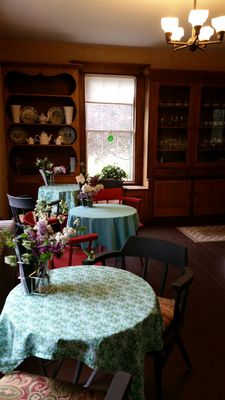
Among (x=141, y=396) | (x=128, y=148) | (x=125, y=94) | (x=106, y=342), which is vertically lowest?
(x=141, y=396)

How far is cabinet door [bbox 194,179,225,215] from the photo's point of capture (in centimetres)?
507

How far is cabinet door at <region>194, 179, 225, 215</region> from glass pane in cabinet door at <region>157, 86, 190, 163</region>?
0.55 metres

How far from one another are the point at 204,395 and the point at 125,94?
435cm

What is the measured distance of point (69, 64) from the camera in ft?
14.6

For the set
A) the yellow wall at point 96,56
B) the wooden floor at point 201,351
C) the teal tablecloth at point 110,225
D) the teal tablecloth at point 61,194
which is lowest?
the wooden floor at point 201,351

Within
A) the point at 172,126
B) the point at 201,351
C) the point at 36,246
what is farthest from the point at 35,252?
the point at 172,126

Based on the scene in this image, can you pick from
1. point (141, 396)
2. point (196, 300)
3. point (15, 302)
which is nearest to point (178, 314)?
point (141, 396)

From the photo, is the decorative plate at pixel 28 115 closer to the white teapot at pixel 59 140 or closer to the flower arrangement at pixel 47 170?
the white teapot at pixel 59 140

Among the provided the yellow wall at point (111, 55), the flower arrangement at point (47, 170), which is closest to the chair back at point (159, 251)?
the flower arrangement at point (47, 170)

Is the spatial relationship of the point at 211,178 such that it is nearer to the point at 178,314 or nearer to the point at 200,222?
the point at 200,222

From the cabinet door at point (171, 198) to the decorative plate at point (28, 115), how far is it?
2178 mm

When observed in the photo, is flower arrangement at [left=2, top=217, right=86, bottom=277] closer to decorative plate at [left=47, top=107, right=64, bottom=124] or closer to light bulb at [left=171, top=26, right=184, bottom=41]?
light bulb at [left=171, top=26, right=184, bottom=41]

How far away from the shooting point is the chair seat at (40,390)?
1076mm

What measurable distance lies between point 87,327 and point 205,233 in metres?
3.82
